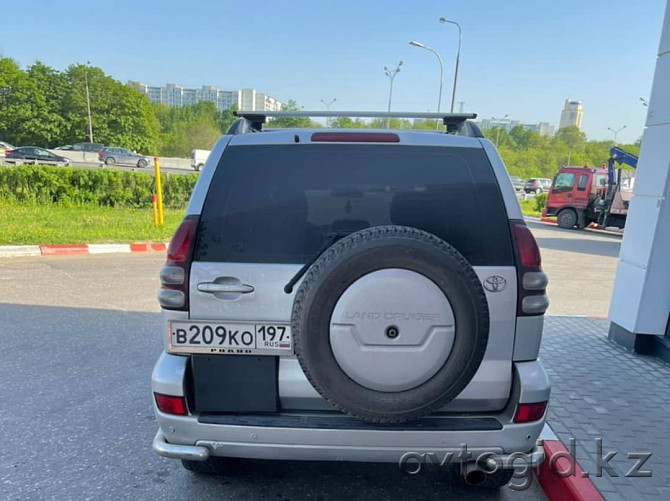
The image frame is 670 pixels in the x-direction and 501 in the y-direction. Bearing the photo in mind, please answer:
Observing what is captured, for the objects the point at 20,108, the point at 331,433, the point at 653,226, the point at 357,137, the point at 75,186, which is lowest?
the point at 75,186

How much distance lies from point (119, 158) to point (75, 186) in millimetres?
27744

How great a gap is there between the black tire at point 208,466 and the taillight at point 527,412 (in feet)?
5.36

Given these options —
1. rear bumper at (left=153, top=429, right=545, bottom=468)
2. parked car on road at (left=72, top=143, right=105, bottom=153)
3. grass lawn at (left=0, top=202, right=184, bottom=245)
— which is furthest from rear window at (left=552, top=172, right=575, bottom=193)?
parked car on road at (left=72, top=143, right=105, bottom=153)

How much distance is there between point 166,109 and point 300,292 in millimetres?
92380

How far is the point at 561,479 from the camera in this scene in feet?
8.46

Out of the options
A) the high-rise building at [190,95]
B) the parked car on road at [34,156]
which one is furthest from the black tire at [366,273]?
the high-rise building at [190,95]

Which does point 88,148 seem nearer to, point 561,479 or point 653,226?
point 653,226

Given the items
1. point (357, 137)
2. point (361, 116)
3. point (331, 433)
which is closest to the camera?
point (331, 433)

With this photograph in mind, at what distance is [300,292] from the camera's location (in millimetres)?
1886

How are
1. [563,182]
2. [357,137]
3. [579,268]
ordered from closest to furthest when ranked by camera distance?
[357,137] < [579,268] < [563,182]

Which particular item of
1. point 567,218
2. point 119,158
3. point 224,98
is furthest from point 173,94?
point 567,218

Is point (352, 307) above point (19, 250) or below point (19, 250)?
above

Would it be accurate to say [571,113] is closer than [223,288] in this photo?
No

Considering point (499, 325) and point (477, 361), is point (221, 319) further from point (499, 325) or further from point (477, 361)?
point (499, 325)
